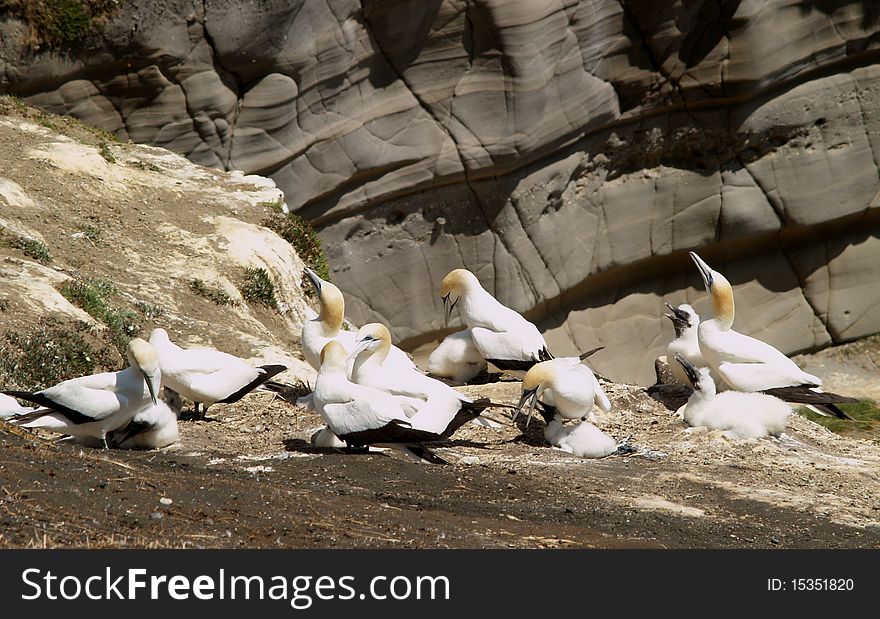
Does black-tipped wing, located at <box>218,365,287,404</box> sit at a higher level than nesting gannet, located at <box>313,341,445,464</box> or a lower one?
higher

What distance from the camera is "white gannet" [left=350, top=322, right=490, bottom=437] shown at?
8119 millimetres

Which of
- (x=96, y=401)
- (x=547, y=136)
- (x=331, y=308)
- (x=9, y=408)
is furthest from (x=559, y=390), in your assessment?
(x=547, y=136)

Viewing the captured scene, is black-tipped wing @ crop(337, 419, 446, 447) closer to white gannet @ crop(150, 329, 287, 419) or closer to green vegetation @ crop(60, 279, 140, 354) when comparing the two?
white gannet @ crop(150, 329, 287, 419)

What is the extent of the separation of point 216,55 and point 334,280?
4.08 meters

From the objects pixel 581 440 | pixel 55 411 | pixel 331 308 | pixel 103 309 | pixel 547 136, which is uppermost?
pixel 547 136

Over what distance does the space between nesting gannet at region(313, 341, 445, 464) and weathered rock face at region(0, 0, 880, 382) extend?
9.37 m

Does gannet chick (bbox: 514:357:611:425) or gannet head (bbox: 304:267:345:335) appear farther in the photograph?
gannet head (bbox: 304:267:345:335)

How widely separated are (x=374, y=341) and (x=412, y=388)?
484 mm

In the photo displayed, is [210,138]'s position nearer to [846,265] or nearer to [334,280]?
[334,280]

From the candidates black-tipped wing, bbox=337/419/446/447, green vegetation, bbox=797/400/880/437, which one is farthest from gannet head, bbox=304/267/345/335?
green vegetation, bbox=797/400/880/437

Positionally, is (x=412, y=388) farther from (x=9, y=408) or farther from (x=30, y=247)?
(x=30, y=247)

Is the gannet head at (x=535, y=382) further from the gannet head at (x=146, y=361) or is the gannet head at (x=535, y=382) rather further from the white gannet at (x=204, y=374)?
the gannet head at (x=146, y=361)

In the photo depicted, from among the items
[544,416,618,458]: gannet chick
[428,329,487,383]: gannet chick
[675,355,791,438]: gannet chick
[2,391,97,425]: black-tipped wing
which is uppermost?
[428,329,487,383]: gannet chick

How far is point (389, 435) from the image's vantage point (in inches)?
305
